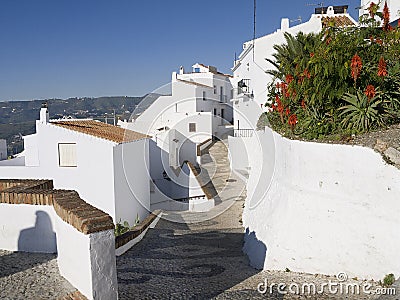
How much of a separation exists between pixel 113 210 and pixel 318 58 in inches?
358

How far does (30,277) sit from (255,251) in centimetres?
547

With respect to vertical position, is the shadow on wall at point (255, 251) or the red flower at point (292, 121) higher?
the red flower at point (292, 121)

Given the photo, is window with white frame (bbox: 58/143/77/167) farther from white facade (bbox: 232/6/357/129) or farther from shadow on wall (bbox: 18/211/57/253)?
white facade (bbox: 232/6/357/129)

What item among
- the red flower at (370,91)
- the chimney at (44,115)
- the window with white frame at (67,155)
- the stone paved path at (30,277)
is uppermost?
the chimney at (44,115)

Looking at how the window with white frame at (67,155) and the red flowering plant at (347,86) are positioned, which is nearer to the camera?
the red flowering plant at (347,86)

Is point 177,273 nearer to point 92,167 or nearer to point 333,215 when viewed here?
point 333,215

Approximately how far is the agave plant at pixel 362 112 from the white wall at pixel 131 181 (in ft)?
27.3

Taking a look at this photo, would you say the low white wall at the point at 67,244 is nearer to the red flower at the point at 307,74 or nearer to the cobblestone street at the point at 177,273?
the cobblestone street at the point at 177,273

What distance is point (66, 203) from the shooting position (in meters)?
5.11

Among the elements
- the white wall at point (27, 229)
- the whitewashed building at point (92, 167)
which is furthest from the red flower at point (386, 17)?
the whitewashed building at point (92, 167)

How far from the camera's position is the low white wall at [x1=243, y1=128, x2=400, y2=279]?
6402 millimetres

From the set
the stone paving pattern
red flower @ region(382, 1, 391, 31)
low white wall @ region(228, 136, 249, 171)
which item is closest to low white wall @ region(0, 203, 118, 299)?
the stone paving pattern

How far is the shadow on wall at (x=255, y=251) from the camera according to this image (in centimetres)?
830

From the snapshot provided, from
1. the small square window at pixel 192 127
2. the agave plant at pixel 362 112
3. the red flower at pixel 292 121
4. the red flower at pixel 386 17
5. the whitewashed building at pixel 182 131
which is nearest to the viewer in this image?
the agave plant at pixel 362 112
